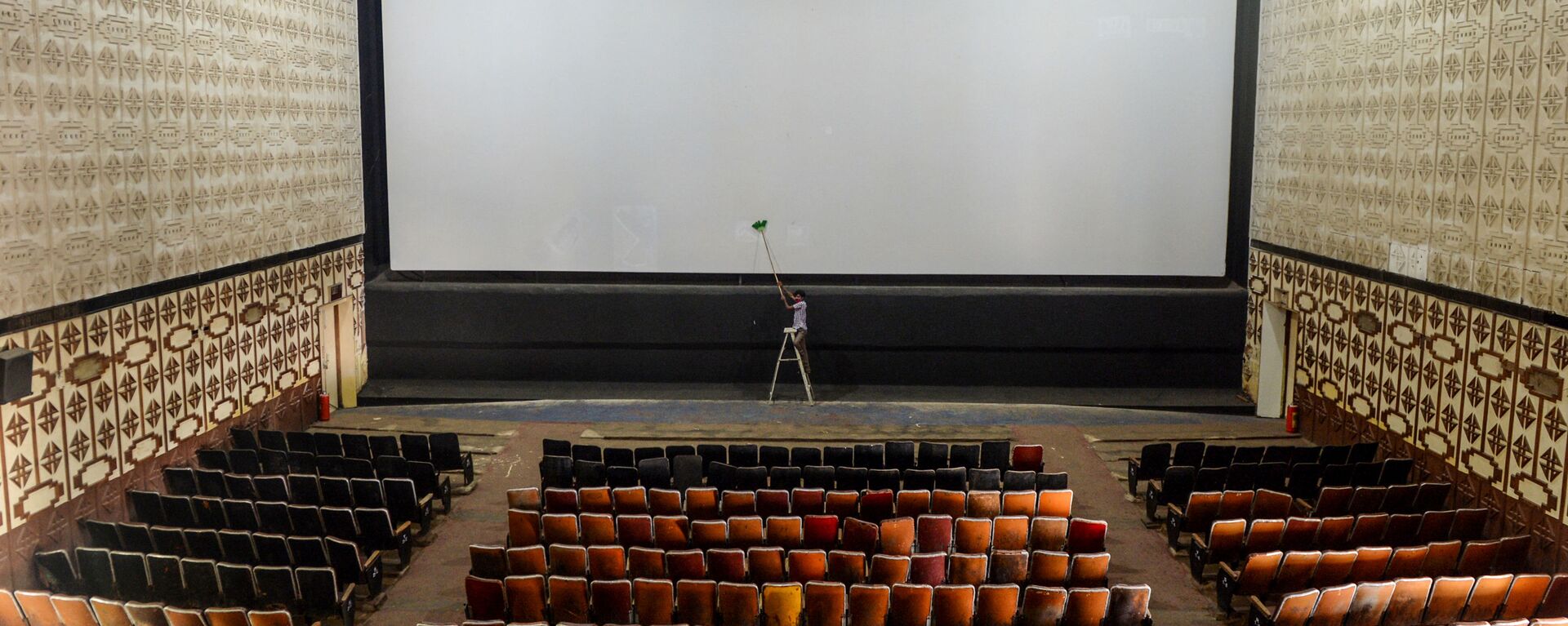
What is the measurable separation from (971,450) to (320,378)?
→ 9074 millimetres

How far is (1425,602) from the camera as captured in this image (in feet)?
29.8

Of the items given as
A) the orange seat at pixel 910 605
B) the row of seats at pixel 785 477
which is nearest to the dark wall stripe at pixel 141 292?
the row of seats at pixel 785 477

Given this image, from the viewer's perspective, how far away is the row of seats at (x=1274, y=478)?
12094 mm

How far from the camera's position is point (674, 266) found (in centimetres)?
1794

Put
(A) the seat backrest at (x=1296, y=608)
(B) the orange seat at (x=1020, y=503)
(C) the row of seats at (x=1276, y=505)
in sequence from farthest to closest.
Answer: (B) the orange seat at (x=1020, y=503) → (C) the row of seats at (x=1276, y=505) → (A) the seat backrest at (x=1296, y=608)

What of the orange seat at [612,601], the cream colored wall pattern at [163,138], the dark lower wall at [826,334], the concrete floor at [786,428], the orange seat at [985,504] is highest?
the cream colored wall pattern at [163,138]

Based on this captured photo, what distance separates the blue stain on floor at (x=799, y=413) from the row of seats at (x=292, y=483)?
14.0 ft

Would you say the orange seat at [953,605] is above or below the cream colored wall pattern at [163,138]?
below

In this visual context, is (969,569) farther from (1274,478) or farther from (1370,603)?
(1274,478)

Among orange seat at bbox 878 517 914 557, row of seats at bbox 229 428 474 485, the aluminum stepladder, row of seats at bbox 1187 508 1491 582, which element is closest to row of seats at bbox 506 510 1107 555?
orange seat at bbox 878 517 914 557

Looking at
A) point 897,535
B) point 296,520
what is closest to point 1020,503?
point 897,535

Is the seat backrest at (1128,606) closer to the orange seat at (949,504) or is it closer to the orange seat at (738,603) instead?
Answer: the orange seat at (949,504)

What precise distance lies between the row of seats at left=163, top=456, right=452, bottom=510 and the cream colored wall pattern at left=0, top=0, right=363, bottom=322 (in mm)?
1655

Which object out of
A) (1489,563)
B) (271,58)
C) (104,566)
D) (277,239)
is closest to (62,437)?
(104,566)
